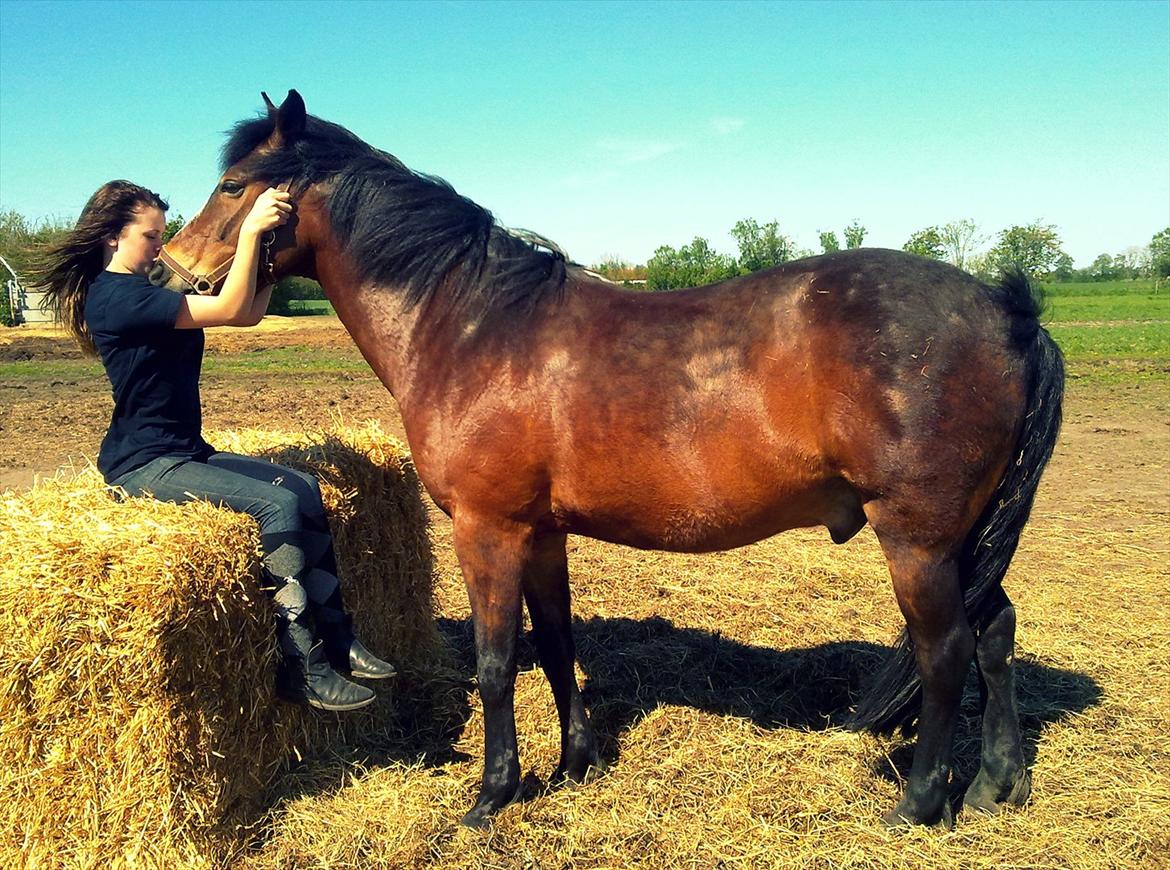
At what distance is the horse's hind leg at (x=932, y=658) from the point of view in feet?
9.82

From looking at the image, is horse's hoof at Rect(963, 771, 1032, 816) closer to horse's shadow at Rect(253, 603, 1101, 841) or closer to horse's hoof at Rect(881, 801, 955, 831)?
horse's hoof at Rect(881, 801, 955, 831)

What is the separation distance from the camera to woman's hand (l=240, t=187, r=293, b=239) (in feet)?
10.8

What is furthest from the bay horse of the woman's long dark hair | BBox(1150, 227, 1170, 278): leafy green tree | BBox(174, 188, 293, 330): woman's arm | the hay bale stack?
BBox(1150, 227, 1170, 278): leafy green tree

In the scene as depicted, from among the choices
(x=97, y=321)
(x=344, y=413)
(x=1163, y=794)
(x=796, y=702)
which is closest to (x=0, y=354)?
(x=344, y=413)

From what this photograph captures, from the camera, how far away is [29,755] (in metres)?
2.92

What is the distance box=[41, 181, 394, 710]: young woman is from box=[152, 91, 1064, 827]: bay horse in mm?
221

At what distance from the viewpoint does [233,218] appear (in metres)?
3.44

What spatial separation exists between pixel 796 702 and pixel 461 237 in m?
2.92

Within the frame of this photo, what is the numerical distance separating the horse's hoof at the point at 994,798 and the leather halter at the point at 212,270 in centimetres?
373

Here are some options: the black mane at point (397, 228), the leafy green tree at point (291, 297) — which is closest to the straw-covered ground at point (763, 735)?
the black mane at point (397, 228)

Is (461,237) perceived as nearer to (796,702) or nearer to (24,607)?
(24,607)

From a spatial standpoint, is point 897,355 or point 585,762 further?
point 585,762

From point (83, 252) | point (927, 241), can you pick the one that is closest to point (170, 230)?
point (83, 252)

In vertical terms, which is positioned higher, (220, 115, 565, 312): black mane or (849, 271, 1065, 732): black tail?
(220, 115, 565, 312): black mane
